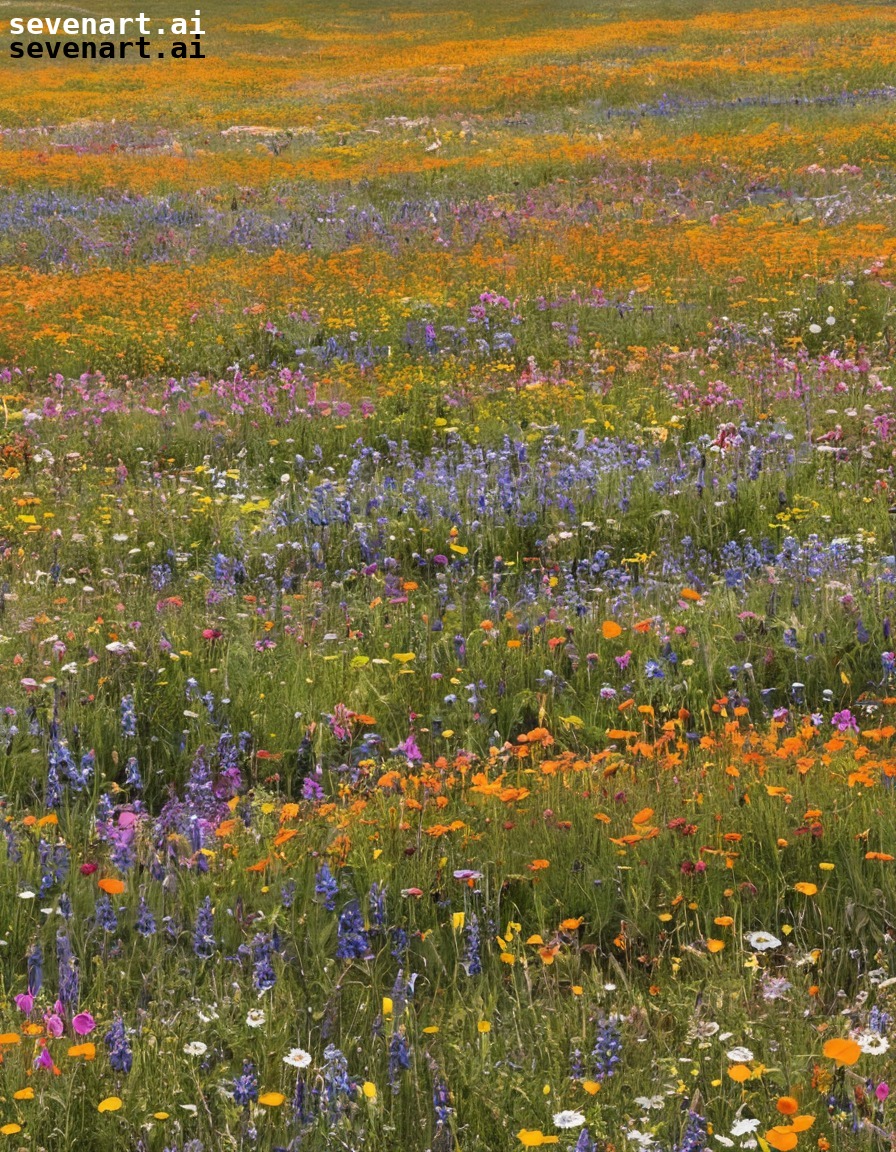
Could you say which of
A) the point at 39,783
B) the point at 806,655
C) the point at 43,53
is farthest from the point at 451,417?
the point at 43,53

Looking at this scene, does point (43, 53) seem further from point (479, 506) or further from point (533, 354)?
point (479, 506)

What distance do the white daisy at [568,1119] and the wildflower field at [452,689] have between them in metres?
0.01

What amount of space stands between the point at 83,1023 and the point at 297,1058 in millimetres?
470

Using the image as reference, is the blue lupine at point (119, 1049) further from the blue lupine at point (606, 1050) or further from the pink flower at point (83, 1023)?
the blue lupine at point (606, 1050)

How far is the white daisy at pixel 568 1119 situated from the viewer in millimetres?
2389

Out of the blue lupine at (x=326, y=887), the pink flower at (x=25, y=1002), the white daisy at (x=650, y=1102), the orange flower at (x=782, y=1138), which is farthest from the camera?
the blue lupine at (x=326, y=887)

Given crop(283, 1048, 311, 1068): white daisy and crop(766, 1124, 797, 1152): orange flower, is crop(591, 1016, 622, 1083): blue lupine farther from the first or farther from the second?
crop(283, 1048, 311, 1068): white daisy

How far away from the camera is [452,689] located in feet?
17.1

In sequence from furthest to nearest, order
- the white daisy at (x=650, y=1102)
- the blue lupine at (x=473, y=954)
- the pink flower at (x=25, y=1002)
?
the blue lupine at (x=473, y=954) < the pink flower at (x=25, y=1002) < the white daisy at (x=650, y=1102)

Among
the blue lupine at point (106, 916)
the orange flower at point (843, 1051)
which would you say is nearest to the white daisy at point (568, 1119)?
the orange flower at point (843, 1051)

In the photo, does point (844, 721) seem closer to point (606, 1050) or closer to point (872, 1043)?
point (872, 1043)

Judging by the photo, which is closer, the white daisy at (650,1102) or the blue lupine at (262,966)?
the white daisy at (650,1102)

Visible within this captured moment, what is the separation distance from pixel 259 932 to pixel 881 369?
8289 millimetres

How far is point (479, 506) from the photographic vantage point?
7.10 m
